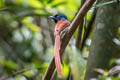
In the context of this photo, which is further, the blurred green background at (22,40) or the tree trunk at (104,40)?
the blurred green background at (22,40)

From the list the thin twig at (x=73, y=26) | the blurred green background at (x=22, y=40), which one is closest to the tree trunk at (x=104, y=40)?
the thin twig at (x=73, y=26)

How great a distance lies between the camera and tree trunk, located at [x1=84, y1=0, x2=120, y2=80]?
278 cm

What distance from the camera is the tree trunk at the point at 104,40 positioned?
2.78 m

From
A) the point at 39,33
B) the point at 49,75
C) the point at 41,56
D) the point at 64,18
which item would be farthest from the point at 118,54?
the point at 41,56

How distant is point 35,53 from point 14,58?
15.1 inches

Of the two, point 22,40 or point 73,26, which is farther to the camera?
point 22,40

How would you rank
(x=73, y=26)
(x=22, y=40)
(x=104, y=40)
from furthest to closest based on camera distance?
(x=22, y=40) → (x=104, y=40) → (x=73, y=26)

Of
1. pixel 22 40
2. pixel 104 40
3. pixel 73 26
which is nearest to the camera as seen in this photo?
pixel 73 26

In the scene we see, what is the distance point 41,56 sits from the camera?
251 inches

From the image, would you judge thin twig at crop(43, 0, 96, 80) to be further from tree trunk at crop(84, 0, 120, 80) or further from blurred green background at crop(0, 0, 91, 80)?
blurred green background at crop(0, 0, 91, 80)

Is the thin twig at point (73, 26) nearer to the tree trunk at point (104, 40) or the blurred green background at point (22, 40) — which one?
the tree trunk at point (104, 40)

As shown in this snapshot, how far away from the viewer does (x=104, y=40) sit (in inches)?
110

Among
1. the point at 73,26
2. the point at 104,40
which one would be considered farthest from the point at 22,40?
the point at 73,26

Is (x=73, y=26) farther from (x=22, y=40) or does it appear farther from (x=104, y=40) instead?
(x=22, y=40)
